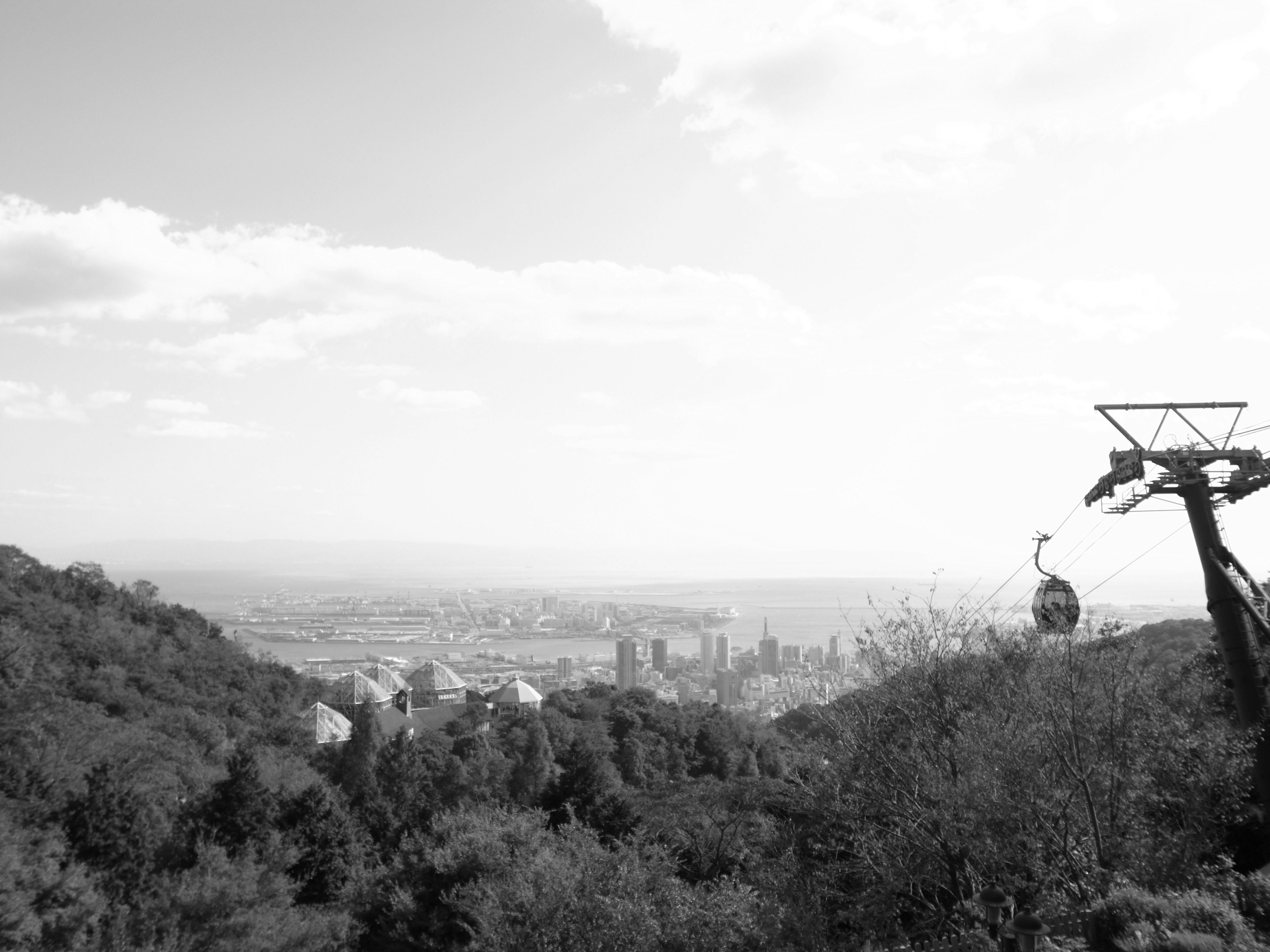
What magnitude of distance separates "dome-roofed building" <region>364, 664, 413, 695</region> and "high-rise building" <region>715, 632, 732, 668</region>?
92.3ft

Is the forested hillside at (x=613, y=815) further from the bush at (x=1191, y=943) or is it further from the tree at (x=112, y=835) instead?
the bush at (x=1191, y=943)

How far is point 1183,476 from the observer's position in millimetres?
7953

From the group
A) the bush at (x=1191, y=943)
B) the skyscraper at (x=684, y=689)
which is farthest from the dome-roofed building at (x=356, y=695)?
the bush at (x=1191, y=943)

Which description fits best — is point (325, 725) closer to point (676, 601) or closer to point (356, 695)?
point (356, 695)

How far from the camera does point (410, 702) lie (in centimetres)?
3412

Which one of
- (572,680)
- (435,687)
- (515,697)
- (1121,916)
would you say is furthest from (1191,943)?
(572,680)

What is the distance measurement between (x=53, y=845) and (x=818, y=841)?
37.9ft

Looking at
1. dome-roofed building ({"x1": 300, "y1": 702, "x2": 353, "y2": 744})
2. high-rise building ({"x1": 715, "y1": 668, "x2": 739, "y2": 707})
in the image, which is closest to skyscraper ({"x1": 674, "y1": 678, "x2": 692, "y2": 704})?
high-rise building ({"x1": 715, "y1": 668, "x2": 739, "y2": 707})

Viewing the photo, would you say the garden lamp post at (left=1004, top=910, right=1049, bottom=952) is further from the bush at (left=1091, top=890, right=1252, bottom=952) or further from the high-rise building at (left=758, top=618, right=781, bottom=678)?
the high-rise building at (left=758, top=618, right=781, bottom=678)

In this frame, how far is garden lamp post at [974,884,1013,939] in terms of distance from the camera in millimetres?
5078

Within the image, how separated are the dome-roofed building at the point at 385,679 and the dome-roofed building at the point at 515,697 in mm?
3867

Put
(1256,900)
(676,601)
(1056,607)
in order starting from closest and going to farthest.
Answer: (1256,900), (1056,607), (676,601)

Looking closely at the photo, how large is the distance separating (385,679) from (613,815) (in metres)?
22.5

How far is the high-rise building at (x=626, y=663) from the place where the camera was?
5372cm
